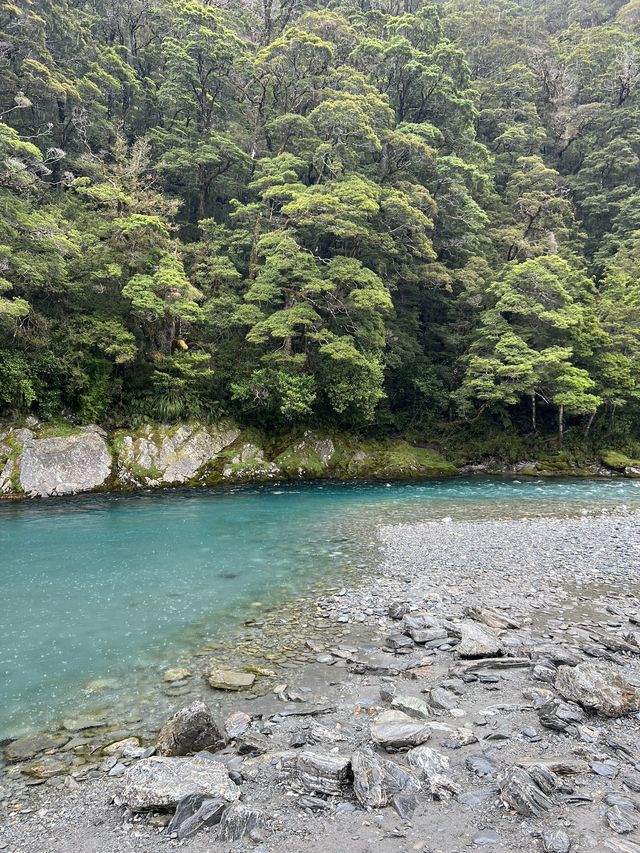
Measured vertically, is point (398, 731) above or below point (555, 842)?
below

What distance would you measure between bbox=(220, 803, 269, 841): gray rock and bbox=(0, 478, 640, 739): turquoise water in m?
2.57

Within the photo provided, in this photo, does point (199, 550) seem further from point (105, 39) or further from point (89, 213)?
point (105, 39)

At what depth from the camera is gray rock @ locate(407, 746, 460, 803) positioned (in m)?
3.50

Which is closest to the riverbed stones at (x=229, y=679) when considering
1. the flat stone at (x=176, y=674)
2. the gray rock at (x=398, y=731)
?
the flat stone at (x=176, y=674)

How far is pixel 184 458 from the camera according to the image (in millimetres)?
21062

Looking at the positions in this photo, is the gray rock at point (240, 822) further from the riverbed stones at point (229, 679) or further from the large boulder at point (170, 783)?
the riverbed stones at point (229, 679)

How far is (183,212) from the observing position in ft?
100

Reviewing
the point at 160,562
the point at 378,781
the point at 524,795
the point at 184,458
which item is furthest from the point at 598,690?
the point at 184,458

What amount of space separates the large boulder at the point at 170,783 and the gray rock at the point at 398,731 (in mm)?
1325

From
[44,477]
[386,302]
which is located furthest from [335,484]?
[44,477]

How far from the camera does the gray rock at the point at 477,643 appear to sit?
5828 millimetres

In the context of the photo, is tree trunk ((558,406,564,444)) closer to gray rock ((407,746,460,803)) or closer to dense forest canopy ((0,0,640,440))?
dense forest canopy ((0,0,640,440))

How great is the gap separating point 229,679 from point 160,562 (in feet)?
17.4

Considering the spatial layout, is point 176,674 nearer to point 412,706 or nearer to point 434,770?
point 412,706
